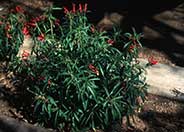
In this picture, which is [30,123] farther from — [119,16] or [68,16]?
[119,16]

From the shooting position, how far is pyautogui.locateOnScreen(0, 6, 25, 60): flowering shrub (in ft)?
18.2

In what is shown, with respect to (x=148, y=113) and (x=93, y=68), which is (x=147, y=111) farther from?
(x=93, y=68)

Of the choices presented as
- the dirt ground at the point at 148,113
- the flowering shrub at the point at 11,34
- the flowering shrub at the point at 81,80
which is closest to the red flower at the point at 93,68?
the flowering shrub at the point at 81,80

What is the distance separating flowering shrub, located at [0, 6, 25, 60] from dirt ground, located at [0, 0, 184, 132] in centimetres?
34

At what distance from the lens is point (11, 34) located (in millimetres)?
5566

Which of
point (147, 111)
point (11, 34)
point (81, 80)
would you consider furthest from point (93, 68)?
point (11, 34)

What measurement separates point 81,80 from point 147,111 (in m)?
1.25

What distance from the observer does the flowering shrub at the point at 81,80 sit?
4379 millimetres

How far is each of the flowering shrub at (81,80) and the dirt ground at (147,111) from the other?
0.36m

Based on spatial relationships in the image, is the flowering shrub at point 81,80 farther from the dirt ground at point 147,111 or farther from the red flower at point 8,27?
the red flower at point 8,27

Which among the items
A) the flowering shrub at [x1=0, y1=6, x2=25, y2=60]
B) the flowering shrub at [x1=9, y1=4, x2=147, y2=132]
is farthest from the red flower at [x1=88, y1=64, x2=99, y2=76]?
the flowering shrub at [x1=0, y1=6, x2=25, y2=60]

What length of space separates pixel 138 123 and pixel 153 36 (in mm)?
2300

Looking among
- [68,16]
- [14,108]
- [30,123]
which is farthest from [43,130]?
[68,16]

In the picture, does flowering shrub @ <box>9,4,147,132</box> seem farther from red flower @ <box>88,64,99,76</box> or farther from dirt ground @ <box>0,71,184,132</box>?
dirt ground @ <box>0,71,184,132</box>
